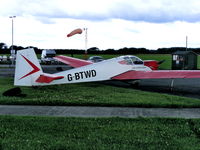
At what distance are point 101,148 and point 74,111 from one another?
3.56m

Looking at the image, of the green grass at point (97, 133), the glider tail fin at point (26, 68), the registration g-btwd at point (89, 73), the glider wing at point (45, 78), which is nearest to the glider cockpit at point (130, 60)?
the registration g-btwd at point (89, 73)

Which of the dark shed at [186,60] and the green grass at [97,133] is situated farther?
the dark shed at [186,60]

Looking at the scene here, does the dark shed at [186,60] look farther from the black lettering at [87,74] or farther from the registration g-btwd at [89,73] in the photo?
the black lettering at [87,74]

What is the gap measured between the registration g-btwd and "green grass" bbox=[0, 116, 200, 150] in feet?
14.9

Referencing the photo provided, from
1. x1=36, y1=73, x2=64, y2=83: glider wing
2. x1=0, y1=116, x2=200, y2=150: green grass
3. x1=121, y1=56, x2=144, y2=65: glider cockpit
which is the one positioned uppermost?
x1=121, y1=56, x2=144, y2=65: glider cockpit

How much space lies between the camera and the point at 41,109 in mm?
8906

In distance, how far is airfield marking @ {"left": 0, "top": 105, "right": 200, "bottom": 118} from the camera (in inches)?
320

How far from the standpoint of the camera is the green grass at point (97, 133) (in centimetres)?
539

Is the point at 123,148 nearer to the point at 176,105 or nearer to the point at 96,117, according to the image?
the point at 96,117

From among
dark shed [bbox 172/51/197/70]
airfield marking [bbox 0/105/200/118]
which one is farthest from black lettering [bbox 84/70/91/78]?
dark shed [bbox 172/51/197/70]

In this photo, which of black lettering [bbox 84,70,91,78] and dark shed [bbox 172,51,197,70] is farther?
dark shed [bbox 172,51,197,70]

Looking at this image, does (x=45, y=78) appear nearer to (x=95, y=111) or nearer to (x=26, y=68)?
(x=26, y=68)

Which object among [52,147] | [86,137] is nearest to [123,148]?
[86,137]

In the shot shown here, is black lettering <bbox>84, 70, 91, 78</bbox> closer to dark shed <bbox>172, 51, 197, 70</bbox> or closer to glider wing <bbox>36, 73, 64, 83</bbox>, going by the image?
glider wing <bbox>36, 73, 64, 83</bbox>
